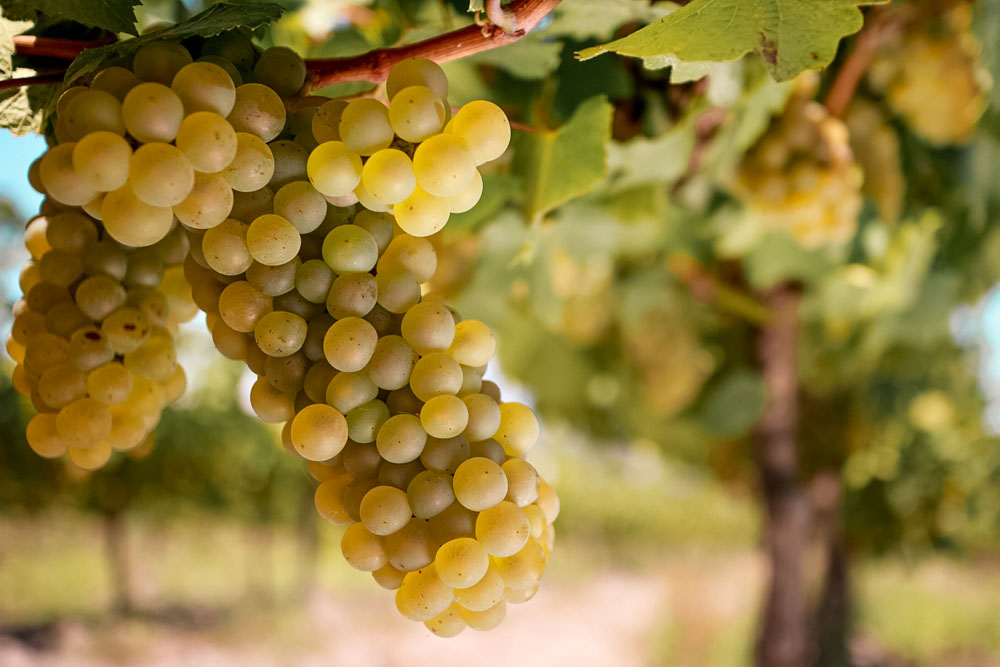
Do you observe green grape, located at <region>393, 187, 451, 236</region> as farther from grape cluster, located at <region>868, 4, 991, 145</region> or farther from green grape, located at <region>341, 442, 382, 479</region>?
grape cluster, located at <region>868, 4, 991, 145</region>

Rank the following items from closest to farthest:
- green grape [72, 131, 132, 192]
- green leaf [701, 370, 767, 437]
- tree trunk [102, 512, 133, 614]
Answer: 1. green grape [72, 131, 132, 192]
2. green leaf [701, 370, 767, 437]
3. tree trunk [102, 512, 133, 614]

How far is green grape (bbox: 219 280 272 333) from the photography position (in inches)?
8.5

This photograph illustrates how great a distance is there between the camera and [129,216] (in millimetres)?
195

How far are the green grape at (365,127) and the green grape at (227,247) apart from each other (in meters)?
0.04

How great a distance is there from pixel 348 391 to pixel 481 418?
0.14 feet

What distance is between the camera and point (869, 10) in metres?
0.52

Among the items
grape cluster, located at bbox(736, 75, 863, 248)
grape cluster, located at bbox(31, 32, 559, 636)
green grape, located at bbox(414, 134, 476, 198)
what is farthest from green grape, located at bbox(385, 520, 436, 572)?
grape cluster, located at bbox(736, 75, 863, 248)

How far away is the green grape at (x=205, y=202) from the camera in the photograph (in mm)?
200

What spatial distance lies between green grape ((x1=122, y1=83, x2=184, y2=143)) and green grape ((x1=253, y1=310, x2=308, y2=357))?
0.06m

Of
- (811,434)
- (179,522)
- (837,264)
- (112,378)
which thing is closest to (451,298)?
(837,264)

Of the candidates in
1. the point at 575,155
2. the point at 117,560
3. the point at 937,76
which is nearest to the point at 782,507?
the point at 937,76

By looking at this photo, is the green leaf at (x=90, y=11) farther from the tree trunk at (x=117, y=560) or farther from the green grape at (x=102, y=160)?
the tree trunk at (x=117, y=560)

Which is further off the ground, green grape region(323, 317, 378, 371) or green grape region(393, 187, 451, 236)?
green grape region(393, 187, 451, 236)

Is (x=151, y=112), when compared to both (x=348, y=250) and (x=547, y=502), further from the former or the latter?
(x=547, y=502)
